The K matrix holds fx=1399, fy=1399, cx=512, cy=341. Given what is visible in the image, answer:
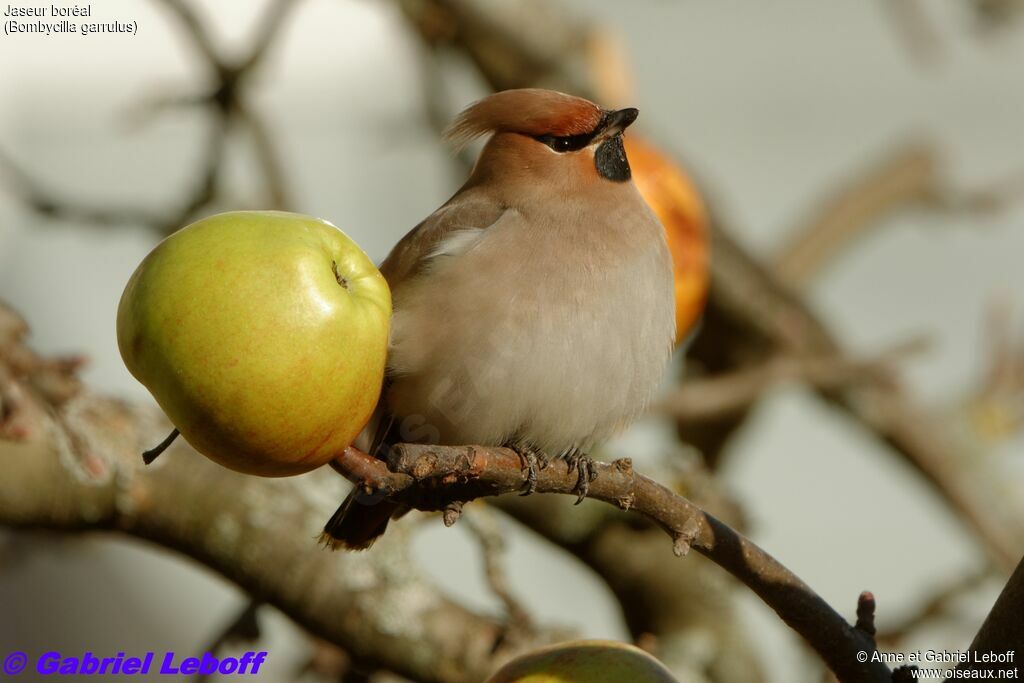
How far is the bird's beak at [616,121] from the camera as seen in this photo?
8.75ft

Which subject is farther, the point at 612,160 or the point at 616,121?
the point at 612,160

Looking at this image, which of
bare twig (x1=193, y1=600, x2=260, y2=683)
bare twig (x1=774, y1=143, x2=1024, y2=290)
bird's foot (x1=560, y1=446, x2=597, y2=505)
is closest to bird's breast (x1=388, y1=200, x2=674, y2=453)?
bird's foot (x1=560, y1=446, x2=597, y2=505)

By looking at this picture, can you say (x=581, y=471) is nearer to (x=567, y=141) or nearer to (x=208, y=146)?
(x=567, y=141)

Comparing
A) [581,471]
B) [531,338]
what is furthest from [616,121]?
[581,471]

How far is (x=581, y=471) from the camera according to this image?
7.04 ft

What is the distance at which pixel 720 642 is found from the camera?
10.7 feet

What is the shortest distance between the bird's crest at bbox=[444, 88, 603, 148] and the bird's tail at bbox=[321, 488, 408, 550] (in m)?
0.78

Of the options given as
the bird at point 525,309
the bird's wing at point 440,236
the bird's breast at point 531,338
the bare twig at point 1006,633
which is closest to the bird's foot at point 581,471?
the bird at point 525,309

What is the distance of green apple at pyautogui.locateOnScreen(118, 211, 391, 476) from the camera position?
65.0 inches

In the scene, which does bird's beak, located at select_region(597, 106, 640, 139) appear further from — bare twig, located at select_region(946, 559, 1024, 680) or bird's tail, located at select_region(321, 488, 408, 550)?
bare twig, located at select_region(946, 559, 1024, 680)

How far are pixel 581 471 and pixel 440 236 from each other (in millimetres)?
589

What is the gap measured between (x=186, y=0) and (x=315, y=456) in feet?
7.12

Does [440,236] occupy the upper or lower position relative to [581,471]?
upper

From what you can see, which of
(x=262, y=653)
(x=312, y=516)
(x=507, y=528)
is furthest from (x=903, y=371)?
(x=262, y=653)
